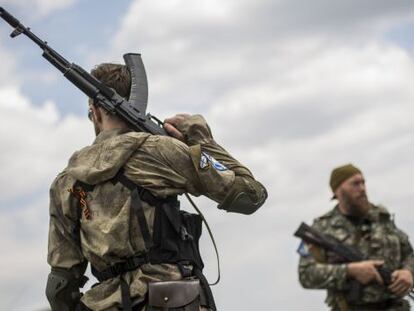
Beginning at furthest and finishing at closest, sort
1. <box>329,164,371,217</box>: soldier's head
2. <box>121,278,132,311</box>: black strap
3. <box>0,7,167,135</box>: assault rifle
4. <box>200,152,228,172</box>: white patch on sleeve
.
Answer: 1. <box>0,7,167,135</box>: assault rifle
2. <box>200,152,228,172</box>: white patch on sleeve
3. <box>121,278,132,311</box>: black strap
4. <box>329,164,371,217</box>: soldier's head

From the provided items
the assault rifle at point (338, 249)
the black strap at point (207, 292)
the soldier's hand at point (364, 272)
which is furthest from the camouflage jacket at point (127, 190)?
the soldier's hand at point (364, 272)

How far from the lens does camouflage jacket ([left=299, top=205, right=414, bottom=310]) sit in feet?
21.7

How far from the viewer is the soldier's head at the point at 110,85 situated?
9461 mm

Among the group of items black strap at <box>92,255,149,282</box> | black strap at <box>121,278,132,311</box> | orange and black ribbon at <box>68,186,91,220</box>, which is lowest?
black strap at <box>121,278,132,311</box>

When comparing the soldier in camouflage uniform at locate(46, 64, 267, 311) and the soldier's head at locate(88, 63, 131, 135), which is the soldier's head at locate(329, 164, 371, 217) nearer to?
the soldier in camouflage uniform at locate(46, 64, 267, 311)

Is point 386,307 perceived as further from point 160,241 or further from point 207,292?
point 160,241

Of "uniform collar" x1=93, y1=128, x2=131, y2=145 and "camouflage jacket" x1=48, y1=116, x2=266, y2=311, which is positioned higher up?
"uniform collar" x1=93, y1=128, x2=131, y2=145

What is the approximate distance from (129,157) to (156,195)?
410mm

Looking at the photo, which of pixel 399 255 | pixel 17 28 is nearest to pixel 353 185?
pixel 399 255

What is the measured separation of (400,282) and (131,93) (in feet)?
12.4

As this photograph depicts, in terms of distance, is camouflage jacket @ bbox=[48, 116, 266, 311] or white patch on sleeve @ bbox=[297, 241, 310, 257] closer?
white patch on sleeve @ bbox=[297, 241, 310, 257]

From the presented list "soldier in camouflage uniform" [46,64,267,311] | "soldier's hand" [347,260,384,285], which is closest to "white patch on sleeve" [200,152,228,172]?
"soldier in camouflage uniform" [46,64,267,311]

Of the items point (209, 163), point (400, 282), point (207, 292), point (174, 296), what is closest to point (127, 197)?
point (209, 163)

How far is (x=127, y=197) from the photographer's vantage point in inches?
340
